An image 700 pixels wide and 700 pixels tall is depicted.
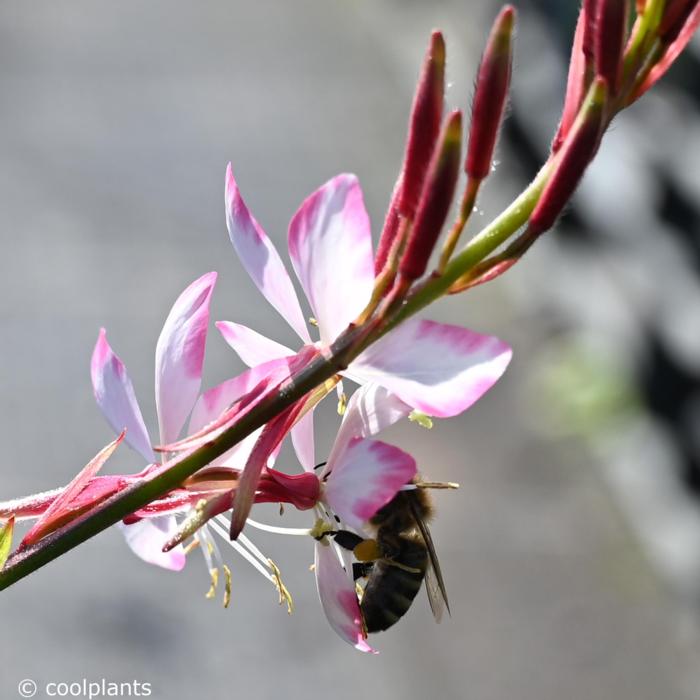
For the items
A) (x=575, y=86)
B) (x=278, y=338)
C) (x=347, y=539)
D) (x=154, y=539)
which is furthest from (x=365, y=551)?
(x=278, y=338)

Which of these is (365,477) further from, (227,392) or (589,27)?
(589,27)

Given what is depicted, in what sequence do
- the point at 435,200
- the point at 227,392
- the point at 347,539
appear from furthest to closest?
1. the point at 347,539
2. the point at 227,392
3. the point at 435,200

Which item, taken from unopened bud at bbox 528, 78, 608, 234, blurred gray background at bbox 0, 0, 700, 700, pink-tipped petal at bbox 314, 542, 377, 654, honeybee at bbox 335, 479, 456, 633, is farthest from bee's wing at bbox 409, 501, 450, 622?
blurred gray background at bbox 0, 0, 700, 700

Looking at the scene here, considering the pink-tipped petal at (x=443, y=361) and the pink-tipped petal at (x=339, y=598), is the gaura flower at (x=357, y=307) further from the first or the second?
the pink-tipped petal at (x=339, y=598)

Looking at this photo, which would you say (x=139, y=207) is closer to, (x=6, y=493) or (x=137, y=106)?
(x=137, y=106)

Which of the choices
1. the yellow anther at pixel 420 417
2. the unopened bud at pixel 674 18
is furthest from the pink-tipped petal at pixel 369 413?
the unopened bud at pixel 674 18

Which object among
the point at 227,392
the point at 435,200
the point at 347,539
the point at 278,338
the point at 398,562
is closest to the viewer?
the point at 435,200
